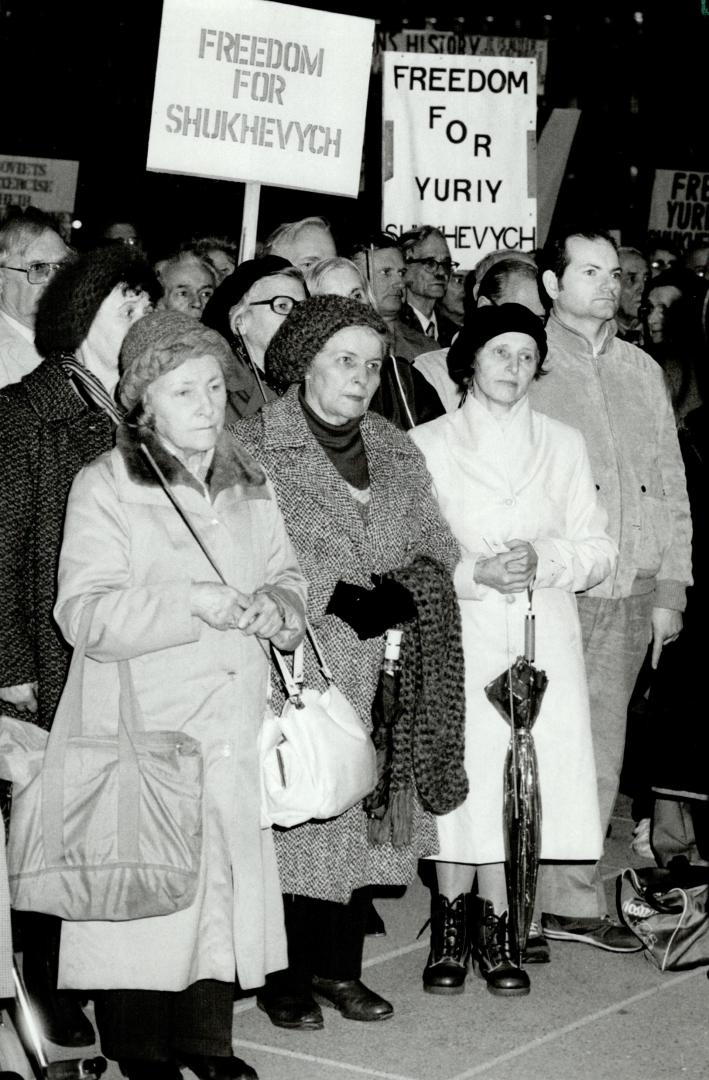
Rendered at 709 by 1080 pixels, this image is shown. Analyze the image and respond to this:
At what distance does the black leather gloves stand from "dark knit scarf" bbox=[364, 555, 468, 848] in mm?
71

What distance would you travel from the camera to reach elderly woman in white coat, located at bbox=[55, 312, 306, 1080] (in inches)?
177

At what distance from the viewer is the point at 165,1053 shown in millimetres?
4602

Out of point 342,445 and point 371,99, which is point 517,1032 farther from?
point 371,99

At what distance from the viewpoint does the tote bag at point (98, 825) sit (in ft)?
14.2

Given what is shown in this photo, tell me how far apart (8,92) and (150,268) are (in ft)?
82.1

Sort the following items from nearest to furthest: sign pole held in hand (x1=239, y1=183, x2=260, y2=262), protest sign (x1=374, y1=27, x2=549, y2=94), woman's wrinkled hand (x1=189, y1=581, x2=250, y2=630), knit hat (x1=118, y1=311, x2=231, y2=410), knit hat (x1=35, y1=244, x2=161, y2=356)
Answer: woman's wrinkled hand (x1=189, y1=581, x2=250, y2=630) < knit hat (x1=118, y1=311, x2=231, y2=410) < knit hat (x1=35, y1=244, x2=161, y2=356) < sign pole held in hand (x1=239, y1=183, x2=260, y2=262) < protest sign (x1=374, y1=27, x2=549, y2=94)

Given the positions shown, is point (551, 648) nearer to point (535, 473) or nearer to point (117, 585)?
point (535, 473)

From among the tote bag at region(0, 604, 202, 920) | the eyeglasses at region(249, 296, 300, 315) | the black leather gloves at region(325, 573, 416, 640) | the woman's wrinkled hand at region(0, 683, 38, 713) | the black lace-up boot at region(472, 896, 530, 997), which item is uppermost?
the eyeglasses at region(249, 296, 300, 315)

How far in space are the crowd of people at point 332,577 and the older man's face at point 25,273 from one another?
0.04 ft

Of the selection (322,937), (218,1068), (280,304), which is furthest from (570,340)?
(218,1068)

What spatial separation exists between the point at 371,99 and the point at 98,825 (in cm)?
2362

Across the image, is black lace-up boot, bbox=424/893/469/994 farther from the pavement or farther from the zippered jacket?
the zippered jacket

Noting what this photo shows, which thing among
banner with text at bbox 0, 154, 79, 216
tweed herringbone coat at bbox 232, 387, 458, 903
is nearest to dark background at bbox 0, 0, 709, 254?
banner with text at bbox 0, 154, 79, 216

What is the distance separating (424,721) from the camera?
17.6ft
